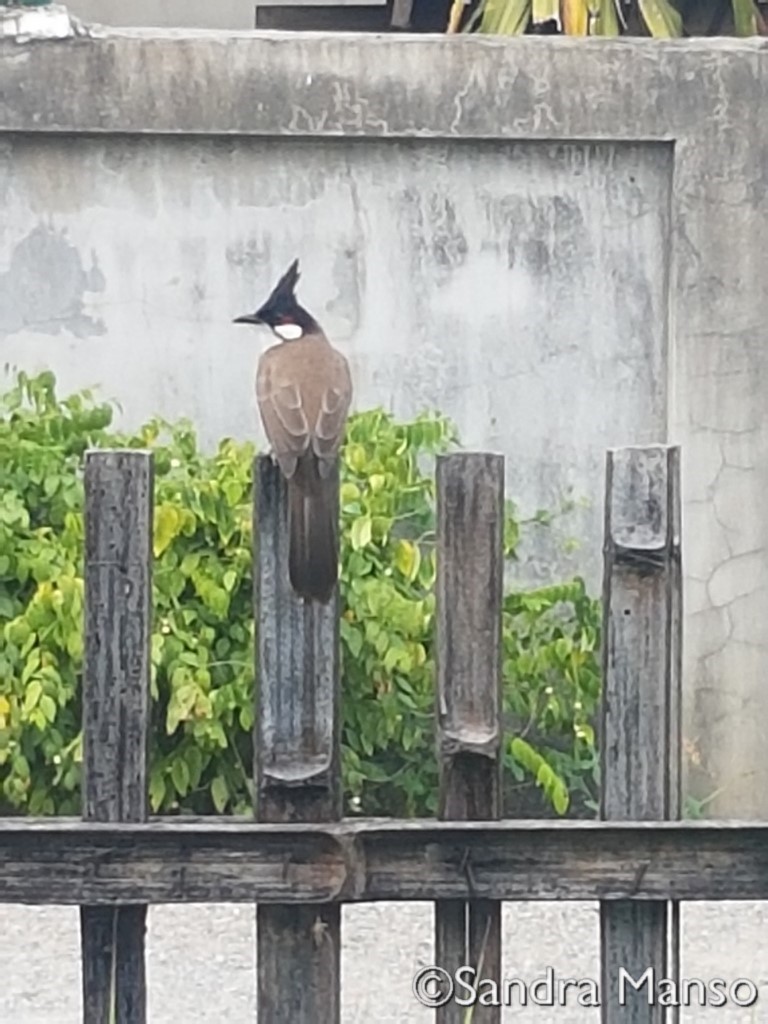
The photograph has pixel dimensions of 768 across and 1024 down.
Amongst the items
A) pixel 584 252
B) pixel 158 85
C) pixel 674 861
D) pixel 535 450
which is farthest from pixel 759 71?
pixel 674 861

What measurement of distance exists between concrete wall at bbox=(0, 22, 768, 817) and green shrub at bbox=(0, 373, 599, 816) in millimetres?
239

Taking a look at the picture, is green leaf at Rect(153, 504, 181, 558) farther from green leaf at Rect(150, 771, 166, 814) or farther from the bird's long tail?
the bird's long tail

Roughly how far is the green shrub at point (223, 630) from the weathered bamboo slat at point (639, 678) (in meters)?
2.82

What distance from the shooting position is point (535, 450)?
20.7ft

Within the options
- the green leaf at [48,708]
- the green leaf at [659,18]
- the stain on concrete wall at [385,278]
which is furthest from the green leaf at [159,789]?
the green leaf at [659,18]

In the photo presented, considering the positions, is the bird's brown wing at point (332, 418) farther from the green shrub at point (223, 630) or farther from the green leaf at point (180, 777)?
the green leaf at point (180, 777)

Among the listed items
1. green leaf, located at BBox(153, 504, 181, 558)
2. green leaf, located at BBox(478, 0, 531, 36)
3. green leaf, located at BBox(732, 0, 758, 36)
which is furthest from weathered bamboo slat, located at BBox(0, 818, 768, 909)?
green leaf, located at BBox(732, 0, 758, 36)

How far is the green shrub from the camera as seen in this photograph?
5727 millimetres

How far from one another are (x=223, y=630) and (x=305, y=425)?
8.46 feet

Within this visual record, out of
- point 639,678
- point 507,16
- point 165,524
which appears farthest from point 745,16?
point 639,678

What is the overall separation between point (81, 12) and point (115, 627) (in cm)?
639

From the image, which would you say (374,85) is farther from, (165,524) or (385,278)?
(165,524)

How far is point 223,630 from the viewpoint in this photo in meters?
5.91

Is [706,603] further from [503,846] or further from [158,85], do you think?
[503,846]
